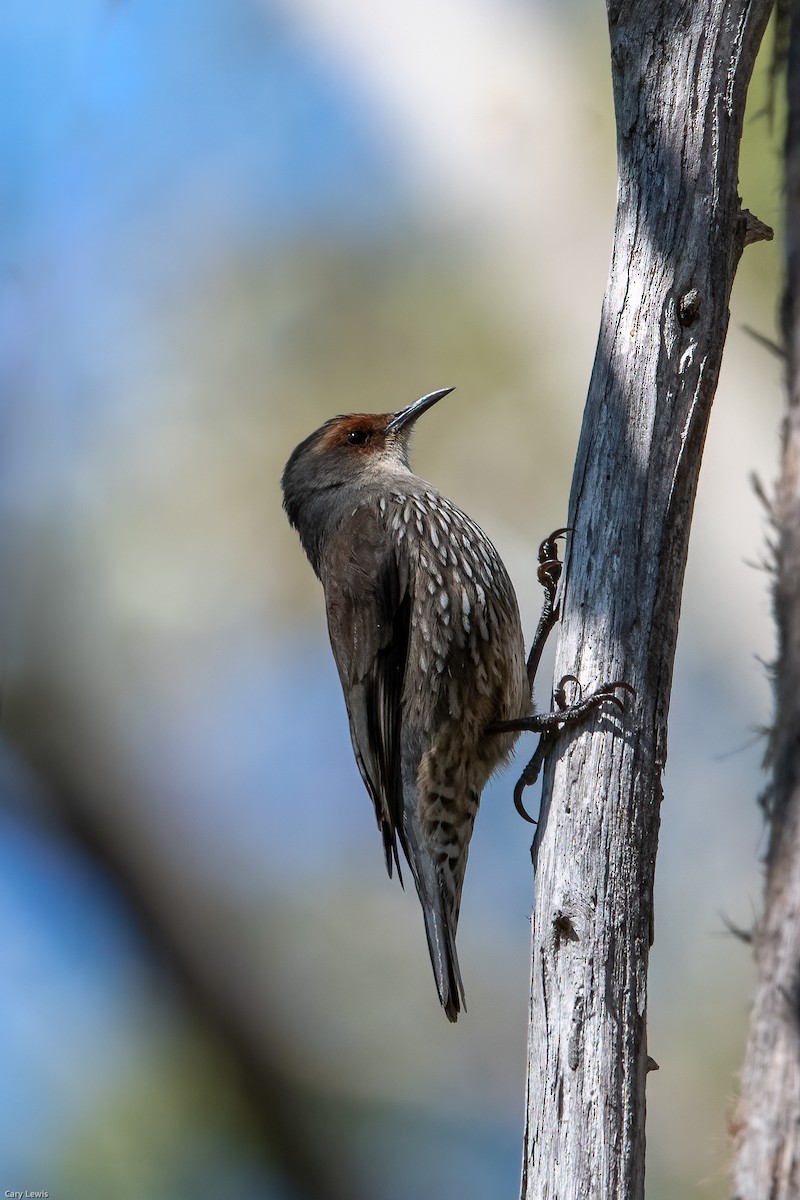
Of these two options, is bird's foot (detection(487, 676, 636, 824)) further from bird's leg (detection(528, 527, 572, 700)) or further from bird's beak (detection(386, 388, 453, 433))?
bird's beak (detection(386, 388, 453, 433))

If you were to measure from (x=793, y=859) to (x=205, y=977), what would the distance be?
4.08m

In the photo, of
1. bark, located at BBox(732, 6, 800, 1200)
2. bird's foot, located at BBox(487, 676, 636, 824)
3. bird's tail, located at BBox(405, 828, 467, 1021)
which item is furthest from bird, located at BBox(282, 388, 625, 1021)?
bark, located at BBox(732, 6, 800, 1200)

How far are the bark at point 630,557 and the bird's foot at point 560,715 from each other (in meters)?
0.02

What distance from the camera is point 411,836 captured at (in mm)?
2777

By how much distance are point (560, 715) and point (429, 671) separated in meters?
0.80

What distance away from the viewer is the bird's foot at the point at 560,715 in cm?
194

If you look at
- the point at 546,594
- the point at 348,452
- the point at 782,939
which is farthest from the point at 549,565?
the point at 782,939

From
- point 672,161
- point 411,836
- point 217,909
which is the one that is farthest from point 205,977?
point 672,161

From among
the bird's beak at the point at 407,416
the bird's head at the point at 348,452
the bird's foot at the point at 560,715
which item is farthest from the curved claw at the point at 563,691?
the bird's beak at the point at 407,416

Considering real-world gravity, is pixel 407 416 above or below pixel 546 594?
above

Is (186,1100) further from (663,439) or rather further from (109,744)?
(663,439)

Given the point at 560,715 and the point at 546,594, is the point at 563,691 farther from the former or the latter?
the point at 546,594

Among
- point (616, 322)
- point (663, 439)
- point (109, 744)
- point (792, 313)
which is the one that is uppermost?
point (109, 744)

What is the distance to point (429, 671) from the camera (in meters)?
2.80
